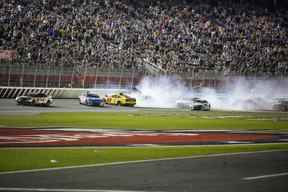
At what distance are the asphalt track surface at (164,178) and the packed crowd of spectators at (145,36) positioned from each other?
29.2 metres

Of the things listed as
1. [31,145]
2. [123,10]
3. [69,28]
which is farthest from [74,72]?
[31,145]

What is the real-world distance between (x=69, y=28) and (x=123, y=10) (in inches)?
378

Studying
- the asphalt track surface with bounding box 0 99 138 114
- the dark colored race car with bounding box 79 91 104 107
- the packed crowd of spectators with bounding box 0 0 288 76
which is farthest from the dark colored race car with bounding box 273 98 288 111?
the dark colored race car with bounding box 79 91 104 107

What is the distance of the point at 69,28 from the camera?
45.3m

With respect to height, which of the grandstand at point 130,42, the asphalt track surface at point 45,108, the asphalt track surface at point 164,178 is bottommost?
the asphalt track surface at point 45,108

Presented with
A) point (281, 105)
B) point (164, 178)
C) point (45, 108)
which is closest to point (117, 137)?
point (164, 178)

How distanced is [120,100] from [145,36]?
425 inches

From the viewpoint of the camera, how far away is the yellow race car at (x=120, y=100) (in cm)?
4094

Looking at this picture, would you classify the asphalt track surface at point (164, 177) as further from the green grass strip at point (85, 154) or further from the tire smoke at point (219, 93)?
the tire smoke at point (219, 93)

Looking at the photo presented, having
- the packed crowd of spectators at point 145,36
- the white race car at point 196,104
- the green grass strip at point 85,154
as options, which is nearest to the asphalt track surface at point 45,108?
the packed crowd of spectators at point 145,36

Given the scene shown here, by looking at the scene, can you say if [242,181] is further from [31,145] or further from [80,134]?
[80,134]

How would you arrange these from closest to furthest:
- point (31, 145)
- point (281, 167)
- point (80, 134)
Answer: point (281, 167) → point (31, 145) → point (80, 134)

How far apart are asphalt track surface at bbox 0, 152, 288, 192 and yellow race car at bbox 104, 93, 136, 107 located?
91.6ft

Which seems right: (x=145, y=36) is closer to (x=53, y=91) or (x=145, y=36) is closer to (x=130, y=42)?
(x=130, y=42)
